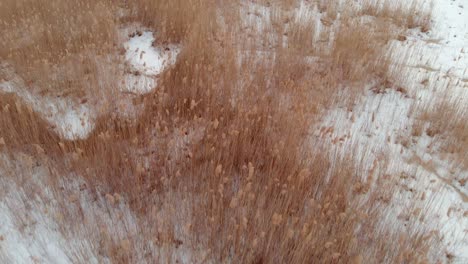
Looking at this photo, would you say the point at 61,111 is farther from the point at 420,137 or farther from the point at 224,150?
the point at 420,137

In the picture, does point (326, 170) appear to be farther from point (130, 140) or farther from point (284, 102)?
point (130, 140)

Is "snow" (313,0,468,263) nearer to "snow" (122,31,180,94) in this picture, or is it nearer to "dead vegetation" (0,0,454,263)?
"dead vegetation" (0,0,454,263)

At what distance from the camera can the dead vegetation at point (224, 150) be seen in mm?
1843

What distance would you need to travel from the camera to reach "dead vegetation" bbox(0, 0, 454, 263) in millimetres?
1843

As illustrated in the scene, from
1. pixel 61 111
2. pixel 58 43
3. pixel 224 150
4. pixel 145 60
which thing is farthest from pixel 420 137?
pixel 58 43

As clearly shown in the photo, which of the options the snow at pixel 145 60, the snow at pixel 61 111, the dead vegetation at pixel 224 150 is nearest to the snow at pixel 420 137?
the dead vegetation at pixel 224 150

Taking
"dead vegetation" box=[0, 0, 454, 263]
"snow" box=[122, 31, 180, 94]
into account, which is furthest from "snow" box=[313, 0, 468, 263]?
"snow" box=[122, 31, 180, 94]

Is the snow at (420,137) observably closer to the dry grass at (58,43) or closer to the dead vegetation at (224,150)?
the dead vegetation at (224,150)

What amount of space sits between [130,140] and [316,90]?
1.62 meters

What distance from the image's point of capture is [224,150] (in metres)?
2.31

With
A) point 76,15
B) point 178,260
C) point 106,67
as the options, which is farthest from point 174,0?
point 178,260

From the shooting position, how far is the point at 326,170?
2303mm

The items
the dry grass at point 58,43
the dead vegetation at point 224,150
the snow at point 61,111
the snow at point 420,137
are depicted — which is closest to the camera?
Answer: the dead vegetation at point 224,150

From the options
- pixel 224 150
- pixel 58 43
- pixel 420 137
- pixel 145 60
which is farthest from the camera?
pixel 145 60
